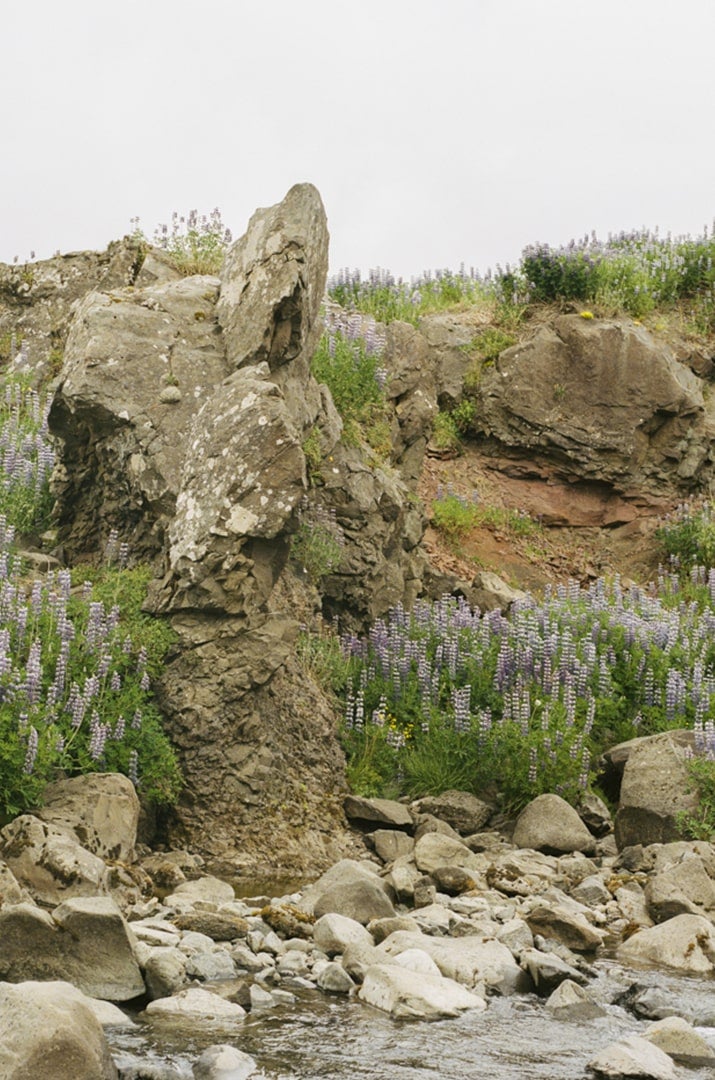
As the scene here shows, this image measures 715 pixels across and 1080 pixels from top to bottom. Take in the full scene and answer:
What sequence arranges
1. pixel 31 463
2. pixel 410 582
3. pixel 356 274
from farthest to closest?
pixel 356 274 < pixel 410 582 < pixel 31 463

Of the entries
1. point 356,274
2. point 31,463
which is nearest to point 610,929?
point 31,463

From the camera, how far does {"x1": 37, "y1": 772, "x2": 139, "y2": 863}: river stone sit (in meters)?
7.86

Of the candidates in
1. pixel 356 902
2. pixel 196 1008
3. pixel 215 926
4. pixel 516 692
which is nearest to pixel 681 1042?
pixel 196 1008

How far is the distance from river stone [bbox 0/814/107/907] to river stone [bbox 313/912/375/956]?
4.13ft

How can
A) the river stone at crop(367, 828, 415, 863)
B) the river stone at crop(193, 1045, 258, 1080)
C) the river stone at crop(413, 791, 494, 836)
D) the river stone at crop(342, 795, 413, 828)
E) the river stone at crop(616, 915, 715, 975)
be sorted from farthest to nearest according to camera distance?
the river stone at crop(413, 791, 494, 836), the river stone at crop(342, 795, 413, 828), the river stone at crop(367, 828, 415, 863), the river stone at crop(616, 915, 715, 975), the river stone at crop(193, 1045, 258, 1080)

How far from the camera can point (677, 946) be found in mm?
7387

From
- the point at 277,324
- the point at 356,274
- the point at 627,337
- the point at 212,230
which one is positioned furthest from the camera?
the point at 356,274

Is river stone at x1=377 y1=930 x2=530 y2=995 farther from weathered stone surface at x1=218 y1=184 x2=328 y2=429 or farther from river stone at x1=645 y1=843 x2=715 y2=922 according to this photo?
weathered stone surface at x1=218 y1=184 x2=328 y2=429

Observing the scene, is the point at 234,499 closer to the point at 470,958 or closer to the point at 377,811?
the point at 377,811

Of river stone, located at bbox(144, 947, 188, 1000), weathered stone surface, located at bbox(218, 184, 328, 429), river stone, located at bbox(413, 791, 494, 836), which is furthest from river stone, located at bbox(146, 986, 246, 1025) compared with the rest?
weathered stone surface, located at bbox(218, 184, 328, 429)

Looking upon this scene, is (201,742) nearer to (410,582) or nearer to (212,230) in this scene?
(410,582)

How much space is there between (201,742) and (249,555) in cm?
141

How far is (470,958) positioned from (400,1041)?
1.24m

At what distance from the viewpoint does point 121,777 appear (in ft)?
27.1
